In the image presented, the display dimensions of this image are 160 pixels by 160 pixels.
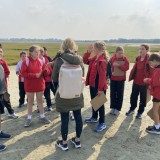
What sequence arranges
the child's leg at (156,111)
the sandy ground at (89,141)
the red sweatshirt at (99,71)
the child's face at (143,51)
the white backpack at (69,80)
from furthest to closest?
the child's face at (143,51) < the child's leg at (156,111) < the red sweatshirt at (99,71) < the sandy ground at (89,141) < the white backpack at (69,80)

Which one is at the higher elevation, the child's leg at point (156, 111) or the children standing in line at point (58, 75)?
the children standing in line at point (58, 75)

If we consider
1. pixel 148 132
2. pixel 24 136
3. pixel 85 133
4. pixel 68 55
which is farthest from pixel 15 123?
pixel 148 132

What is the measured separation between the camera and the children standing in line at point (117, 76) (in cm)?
690

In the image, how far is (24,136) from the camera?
5594 millimetres

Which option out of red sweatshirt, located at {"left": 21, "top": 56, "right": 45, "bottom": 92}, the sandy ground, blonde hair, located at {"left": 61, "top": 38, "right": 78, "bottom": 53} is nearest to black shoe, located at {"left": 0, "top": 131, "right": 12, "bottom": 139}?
the sandy ground

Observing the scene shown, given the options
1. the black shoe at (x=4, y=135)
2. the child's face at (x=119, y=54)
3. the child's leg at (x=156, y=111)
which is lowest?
the black shoe at (x=4, y=135)

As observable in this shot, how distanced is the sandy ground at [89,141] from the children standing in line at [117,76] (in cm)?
46

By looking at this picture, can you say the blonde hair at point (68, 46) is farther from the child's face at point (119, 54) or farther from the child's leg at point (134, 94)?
the child's leg at point (134, 94)

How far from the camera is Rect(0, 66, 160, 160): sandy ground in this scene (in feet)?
15.6

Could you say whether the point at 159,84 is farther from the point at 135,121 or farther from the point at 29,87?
the point at 29,87

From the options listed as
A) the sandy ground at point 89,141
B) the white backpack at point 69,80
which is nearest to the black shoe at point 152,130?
the sandy ground at point 89,141

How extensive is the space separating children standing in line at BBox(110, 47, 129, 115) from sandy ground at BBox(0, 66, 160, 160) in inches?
18.1

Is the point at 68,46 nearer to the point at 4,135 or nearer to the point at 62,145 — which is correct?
the point at 62,145

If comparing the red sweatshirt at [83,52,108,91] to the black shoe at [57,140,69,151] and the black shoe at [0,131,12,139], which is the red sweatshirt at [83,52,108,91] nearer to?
the black shoe at [57,140,69,151]
